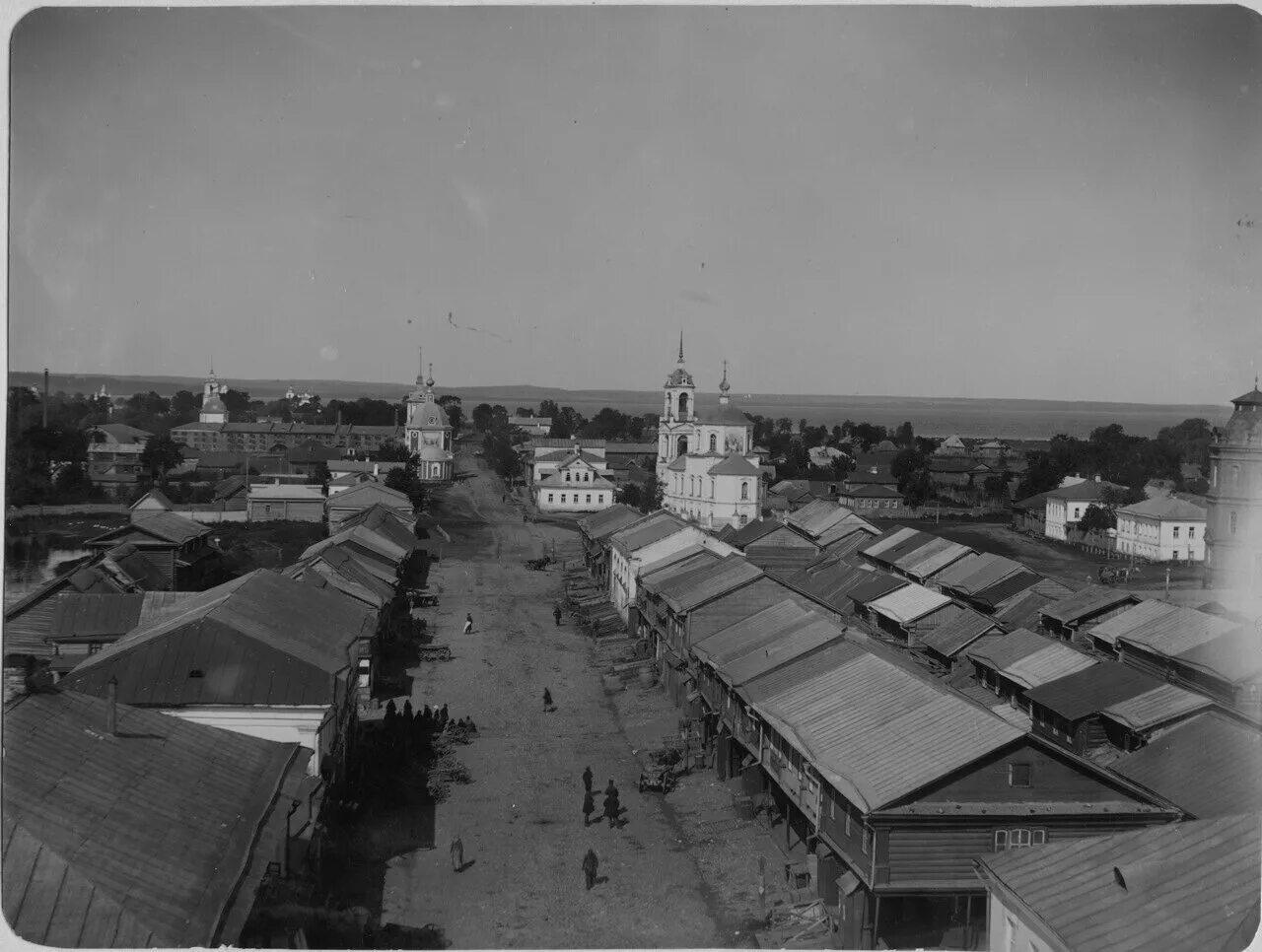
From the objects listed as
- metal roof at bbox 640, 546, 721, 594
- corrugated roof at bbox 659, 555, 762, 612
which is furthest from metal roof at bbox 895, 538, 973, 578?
corrugated roof at bbox 659, 555, 762, 612

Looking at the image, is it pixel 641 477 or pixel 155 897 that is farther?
pixel 641 477

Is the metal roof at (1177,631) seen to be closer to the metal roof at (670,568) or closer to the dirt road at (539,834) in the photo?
the dirt road at (539,834)

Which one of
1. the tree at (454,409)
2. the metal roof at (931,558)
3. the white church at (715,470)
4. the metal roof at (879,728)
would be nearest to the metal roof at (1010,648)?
the metal roof at (879,728)

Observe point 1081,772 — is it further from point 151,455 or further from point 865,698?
point 151,455

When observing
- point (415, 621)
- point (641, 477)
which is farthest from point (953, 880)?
point (641, 477)

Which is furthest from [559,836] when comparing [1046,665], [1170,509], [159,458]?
[159,458]

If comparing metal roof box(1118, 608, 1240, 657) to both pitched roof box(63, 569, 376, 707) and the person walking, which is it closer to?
the person walking
